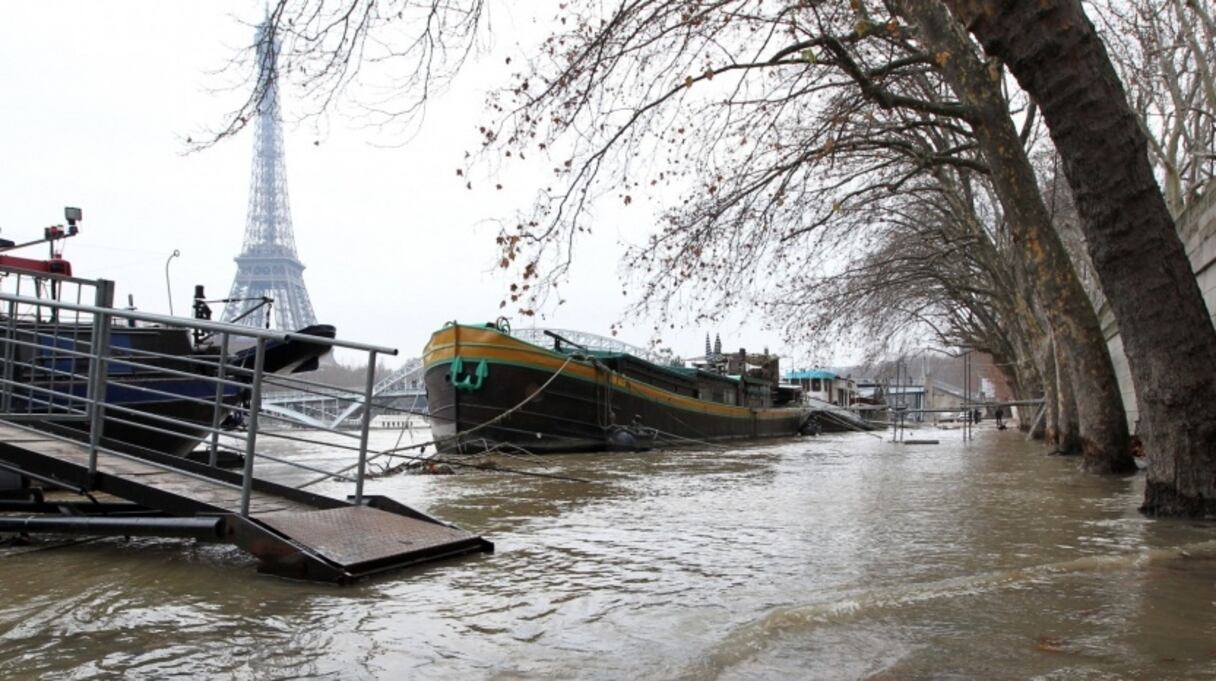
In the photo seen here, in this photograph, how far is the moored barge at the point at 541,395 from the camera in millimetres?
17797

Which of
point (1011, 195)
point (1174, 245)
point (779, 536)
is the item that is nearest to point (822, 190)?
point (1011, 195)

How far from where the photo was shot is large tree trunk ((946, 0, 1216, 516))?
5.87 meters

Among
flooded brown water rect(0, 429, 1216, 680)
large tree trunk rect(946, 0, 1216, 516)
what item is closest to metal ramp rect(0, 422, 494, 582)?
flooded brown water rect(0, 429, 1216, 680)

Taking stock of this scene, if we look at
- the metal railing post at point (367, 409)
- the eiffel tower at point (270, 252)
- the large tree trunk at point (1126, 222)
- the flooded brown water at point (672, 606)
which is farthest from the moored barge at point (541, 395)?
the large tree trunk at point (1126, 222)

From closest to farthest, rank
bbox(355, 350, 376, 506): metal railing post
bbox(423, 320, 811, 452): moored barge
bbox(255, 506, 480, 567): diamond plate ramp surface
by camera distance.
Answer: bbox(255, 506, 480, 567): diamond plate ramp surface → bbox(355, 350, 376, 506): metal railing post → bbox(423, 320, 811, 452): moored barge

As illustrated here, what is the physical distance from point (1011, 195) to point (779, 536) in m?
6.23

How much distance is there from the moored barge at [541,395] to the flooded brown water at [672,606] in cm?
1055

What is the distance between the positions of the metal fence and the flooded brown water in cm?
78

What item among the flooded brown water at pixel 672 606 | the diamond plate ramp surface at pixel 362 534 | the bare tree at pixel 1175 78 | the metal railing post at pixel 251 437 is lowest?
the flooded brown water at pixel 672 606

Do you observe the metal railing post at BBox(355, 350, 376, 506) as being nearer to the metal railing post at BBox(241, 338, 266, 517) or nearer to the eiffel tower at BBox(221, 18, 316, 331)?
the metal railing post at BBox(241, 338, 266, 517)

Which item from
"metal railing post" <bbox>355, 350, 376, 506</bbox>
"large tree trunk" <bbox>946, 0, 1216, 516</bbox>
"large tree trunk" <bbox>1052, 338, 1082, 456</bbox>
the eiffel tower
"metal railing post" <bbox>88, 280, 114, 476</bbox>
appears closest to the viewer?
"metal railing post" <bbox>88, 280, 114, 476</bbox>

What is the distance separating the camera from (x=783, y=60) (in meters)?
9.83

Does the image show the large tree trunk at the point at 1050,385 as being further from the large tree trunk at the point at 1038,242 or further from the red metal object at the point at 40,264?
the red metal object at the point at 40,264

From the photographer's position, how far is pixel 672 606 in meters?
3.75
